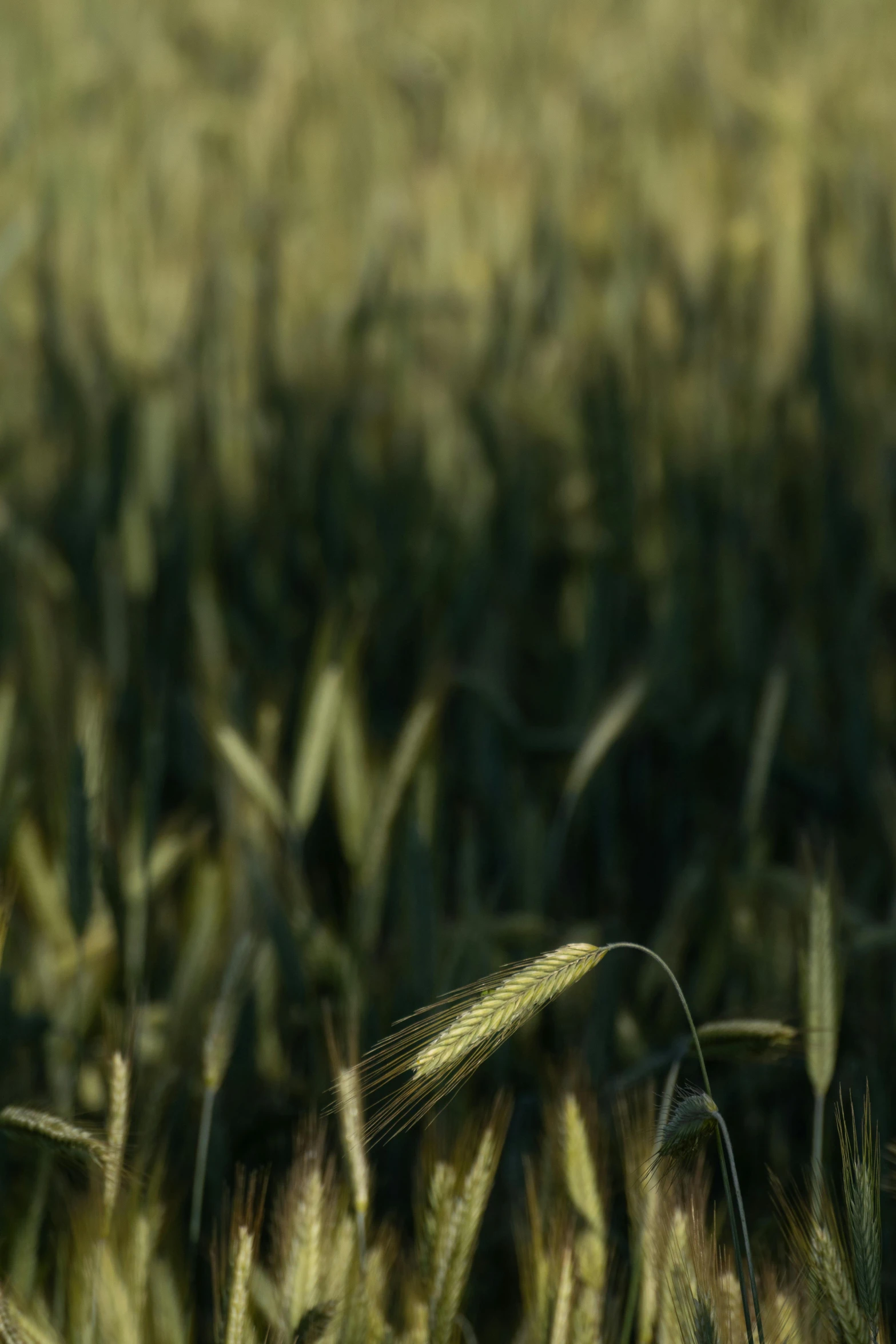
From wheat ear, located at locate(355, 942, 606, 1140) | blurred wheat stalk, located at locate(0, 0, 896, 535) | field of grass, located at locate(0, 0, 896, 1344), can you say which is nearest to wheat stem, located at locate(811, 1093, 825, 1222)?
field of grass, located at locate(0, 0, 896, 1344)

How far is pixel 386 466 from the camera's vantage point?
1481mm

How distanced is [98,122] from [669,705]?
1.58m

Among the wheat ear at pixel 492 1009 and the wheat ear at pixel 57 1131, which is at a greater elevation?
the wheat ear at pixel 492 1009

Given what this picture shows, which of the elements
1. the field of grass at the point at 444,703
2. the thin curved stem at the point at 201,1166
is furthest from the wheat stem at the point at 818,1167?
the thin curved stem at the point at 201,1166

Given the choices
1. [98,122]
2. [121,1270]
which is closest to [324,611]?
[121,1270]

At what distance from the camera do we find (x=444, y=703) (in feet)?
3.95

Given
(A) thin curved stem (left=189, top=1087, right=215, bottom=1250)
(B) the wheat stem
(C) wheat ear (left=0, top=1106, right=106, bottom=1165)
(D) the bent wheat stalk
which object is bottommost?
(B) the wheat stem

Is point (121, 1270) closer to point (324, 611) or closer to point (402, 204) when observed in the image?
point (324, 611)

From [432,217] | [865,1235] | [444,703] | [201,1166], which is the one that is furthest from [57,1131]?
[432,217]

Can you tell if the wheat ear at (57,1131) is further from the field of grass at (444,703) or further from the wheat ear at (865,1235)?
the wheat ear at (865,1235)

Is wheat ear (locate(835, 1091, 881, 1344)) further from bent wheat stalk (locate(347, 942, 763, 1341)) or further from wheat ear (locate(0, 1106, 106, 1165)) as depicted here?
wheat ear (locate(0, 1106, 106, 1165))

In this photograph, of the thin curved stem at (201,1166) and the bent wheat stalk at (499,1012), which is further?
the thin curved stem at (201,1166)

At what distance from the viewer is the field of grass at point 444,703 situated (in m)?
0.64

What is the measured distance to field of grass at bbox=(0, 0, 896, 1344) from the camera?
25.2 inches
